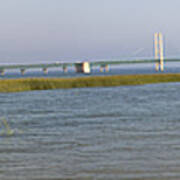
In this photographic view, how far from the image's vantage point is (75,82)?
49.9 metres

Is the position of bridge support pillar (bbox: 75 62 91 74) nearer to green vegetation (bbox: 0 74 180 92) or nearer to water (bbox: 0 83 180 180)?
green vegetation (bbox: 0 74 180 92)

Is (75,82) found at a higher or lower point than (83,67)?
higher

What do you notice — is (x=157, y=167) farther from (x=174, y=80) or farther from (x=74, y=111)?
(x=174, y=80)

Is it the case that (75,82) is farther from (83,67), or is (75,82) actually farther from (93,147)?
(83,67)

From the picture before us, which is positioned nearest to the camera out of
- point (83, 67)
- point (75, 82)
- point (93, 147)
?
point (93, 147)

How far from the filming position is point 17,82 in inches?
1836

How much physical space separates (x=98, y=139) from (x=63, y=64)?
121830 millimetres

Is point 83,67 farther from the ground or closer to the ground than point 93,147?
closer to the ground

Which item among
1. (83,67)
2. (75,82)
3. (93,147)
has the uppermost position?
(93,147)

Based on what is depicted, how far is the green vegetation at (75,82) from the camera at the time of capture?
45766mm

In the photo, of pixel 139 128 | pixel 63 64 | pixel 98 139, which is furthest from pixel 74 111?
pixel 63 64

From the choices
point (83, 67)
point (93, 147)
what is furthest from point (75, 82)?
point (83, 67)

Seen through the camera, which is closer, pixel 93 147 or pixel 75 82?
pixel 93 147

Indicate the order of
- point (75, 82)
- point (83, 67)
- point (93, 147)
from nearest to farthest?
1. point (93, 147)
2. point (75, 82)
3. point (83, 67)
